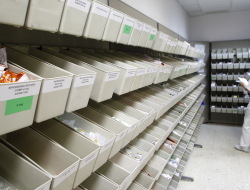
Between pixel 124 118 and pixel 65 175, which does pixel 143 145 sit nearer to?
pixel 124 118

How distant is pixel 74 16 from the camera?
2.73ft

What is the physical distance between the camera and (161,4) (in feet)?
11.7

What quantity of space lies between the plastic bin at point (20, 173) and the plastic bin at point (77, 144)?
0.20 meters

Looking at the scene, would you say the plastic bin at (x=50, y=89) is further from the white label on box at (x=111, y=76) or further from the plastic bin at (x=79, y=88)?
the white label on box at (x=111, y=76)

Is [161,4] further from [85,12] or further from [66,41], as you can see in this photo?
[85,12]

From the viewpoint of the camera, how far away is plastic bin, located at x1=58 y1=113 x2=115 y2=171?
1066mm

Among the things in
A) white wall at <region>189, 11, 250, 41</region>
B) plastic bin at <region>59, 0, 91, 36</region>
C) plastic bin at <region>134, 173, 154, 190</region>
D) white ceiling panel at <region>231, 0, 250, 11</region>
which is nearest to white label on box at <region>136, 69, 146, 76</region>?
plastic bin at <region>59, 0, 91, 36</region>

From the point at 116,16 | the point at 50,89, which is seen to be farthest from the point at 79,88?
the point at 116,16

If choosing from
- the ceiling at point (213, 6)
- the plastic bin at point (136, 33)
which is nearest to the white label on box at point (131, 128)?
the plastic bin at point (136, 33)

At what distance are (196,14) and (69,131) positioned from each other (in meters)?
5.94

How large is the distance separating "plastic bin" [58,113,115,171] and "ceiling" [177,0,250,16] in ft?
14.3

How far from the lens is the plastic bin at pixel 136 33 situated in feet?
4.32

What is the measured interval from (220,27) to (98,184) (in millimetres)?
5987

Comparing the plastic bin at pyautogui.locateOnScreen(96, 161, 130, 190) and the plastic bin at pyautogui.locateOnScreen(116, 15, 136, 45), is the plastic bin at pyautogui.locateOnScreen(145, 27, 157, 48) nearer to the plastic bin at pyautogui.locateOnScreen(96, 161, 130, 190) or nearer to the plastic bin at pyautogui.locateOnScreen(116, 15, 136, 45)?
the plastic bin at pyautogui.locateOnScreen(116, 15, 136, 45)
